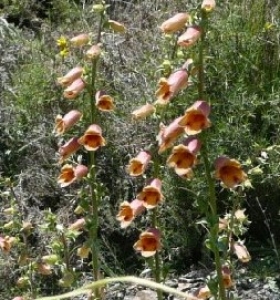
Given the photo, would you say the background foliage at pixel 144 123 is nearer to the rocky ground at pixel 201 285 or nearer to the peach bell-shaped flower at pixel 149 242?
the rocky ground at pixel 201 285

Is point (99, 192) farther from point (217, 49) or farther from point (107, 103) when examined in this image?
point (217, 49)

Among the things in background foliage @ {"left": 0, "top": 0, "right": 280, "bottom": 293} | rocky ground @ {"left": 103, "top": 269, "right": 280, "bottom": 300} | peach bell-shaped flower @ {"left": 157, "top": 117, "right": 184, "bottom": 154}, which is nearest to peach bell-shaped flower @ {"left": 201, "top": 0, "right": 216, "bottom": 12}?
peach bell-shaped flower @ {"left": 157, "top": 117, "right": 184, "bottom": 154}

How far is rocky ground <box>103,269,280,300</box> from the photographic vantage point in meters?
3.86

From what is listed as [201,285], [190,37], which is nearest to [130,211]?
[190,37]

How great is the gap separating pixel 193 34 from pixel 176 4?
3.41m

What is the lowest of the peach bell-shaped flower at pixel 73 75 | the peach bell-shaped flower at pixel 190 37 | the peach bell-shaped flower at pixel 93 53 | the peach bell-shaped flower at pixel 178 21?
the peach bell-shaped flower at pixel 73 75

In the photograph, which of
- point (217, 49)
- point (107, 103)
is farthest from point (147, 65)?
point (107, 103)

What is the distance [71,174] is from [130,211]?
0.30 metres

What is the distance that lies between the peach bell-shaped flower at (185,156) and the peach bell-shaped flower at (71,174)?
590 mm

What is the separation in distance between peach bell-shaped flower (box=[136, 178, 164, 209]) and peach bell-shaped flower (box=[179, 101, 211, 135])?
37cm

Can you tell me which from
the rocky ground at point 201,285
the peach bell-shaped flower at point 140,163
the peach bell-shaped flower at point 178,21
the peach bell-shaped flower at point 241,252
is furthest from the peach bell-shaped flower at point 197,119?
the rocky ground at point 201,285

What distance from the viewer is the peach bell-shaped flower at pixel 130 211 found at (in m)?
2.69

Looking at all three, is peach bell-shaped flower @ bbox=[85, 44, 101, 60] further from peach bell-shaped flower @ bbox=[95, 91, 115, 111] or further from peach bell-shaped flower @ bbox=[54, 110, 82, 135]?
peach bell-shaped flower @ bbox=[54, 110, 82, 135]

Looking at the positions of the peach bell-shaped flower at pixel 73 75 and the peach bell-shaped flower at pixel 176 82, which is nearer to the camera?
the peach bell-shaped flower at pixel 176 82
